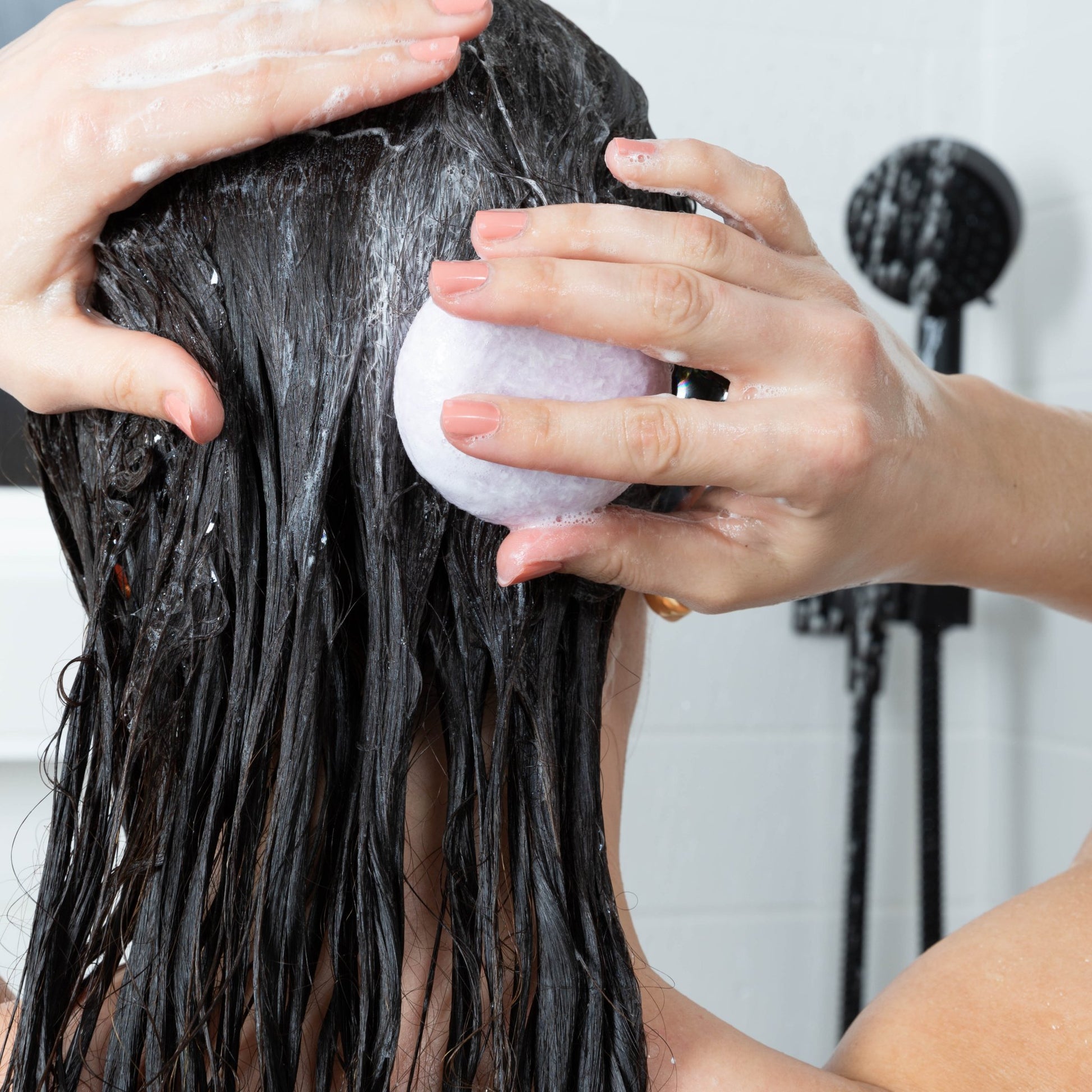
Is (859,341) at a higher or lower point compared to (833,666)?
higher

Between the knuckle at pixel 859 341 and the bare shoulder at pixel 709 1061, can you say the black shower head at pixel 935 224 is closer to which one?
the knuckle at pixel 859 341

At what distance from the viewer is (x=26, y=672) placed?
1.19 metres

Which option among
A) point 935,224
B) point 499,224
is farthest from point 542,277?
point 935,224

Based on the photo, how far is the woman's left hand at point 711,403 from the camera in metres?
0.46

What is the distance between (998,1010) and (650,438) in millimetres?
418

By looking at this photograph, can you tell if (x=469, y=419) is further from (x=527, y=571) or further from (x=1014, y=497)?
(x=1014, y=497)

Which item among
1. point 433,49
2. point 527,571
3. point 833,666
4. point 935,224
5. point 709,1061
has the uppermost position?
point 935,224

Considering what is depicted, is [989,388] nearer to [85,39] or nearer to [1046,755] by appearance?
[85,39]

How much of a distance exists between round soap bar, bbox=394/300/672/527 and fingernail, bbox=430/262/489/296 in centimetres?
2

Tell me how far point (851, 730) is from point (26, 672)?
3.74ft

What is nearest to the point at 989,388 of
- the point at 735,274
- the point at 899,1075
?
the point at 735,274

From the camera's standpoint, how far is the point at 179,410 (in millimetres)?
483

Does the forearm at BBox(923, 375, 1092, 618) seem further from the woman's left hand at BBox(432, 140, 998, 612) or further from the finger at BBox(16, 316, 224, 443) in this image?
the finger at BBox(16, 316, 224, 443)

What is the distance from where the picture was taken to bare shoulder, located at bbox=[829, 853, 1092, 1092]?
23.4 inches
